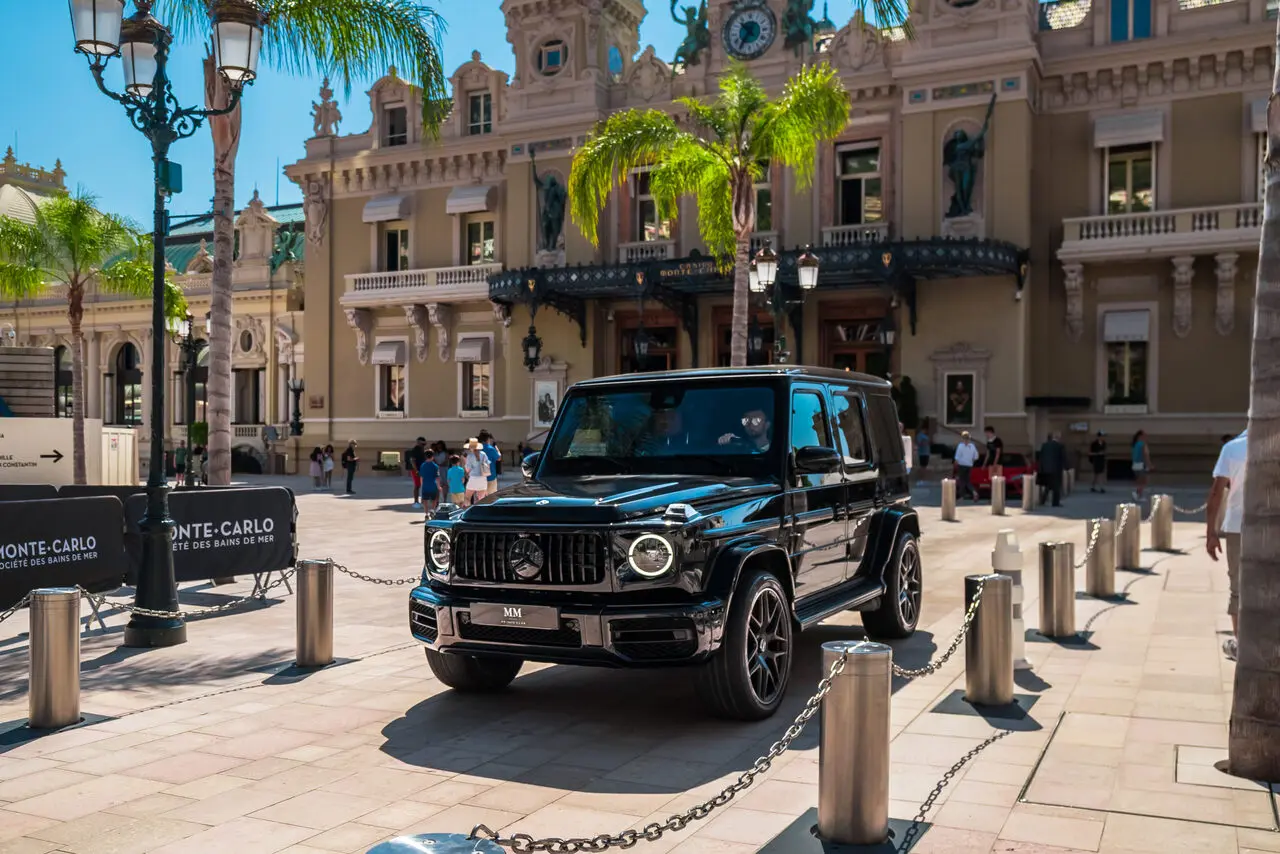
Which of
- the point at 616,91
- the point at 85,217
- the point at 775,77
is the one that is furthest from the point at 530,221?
the point at 85,217

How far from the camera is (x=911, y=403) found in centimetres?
3100

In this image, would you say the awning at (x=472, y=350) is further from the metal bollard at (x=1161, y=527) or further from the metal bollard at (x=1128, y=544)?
the metal bollard at (x=1128, y=544)

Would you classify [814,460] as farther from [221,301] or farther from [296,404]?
[296,404]

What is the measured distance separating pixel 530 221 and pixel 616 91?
5177 millimetres

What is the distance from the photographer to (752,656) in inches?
260

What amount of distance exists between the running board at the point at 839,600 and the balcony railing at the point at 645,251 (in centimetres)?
2694

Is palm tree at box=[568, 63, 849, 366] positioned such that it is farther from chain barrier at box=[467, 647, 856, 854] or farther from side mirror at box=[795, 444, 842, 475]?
chain barrier at box=[467, 647, 856, 854]

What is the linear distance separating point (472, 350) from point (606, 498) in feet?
109

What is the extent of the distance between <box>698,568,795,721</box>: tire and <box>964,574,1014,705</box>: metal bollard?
118cm

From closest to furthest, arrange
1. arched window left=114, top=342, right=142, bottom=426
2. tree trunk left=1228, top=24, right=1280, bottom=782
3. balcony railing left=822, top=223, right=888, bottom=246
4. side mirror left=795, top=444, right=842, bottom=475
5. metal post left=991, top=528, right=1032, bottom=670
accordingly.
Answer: tree trunk left=1228, top=24, right=1280, bottom=782 < side mirror left=795, top=444, right=842, bottom=475 < metal post left=991, top=528, right=1032, bottom=670 < balcony railing left=822, top=223, right=888, bottom=246 < arched window left=114, top=342, right=142, bottom=426

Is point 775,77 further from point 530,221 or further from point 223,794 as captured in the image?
point 223,794

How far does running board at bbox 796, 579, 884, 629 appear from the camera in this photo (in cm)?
731

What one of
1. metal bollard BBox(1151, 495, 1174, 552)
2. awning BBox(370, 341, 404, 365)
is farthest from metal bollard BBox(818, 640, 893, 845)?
awning BBox(370, 341, 404, 365)

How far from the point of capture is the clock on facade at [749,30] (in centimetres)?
3419
